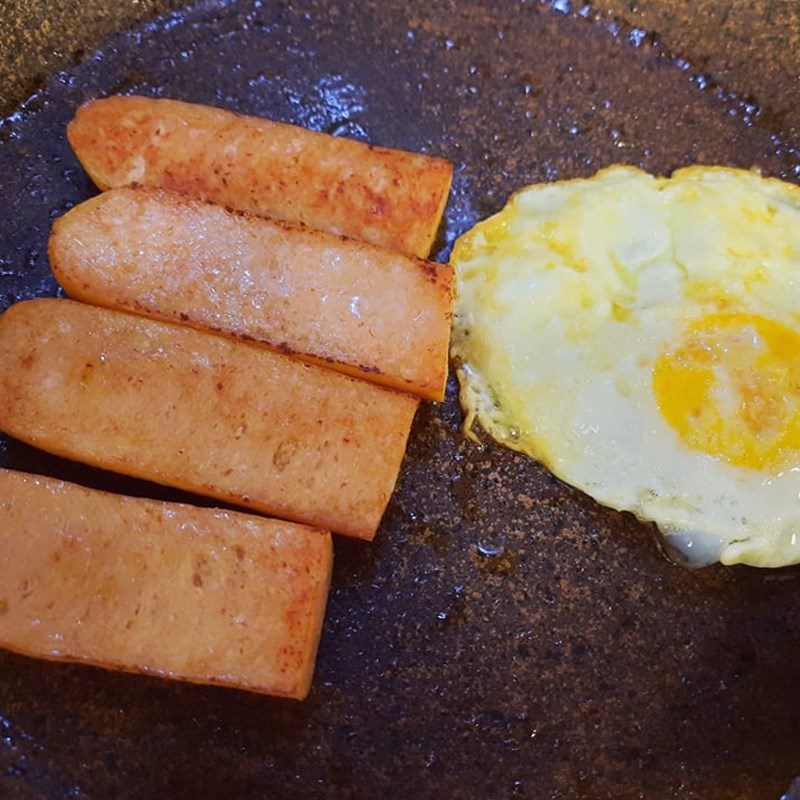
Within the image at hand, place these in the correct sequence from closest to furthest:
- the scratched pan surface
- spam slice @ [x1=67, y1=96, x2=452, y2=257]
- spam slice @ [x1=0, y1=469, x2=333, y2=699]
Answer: spam slice @ [x1=0, y1=469, x2=333, y2=699]
the scratched pan surface
spam slice @ [x1=67, y1=96, x2=452, y2=257]

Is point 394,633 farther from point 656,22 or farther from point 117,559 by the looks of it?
point 656,22

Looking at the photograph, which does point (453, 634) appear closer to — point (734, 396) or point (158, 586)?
point (158, 586)

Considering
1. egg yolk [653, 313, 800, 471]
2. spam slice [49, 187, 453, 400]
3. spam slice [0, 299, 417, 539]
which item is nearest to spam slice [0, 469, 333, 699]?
spam slice [0, 299, 417, 539]

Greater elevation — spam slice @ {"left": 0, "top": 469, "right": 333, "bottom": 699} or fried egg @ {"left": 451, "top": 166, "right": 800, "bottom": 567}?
fried egg @ {"left": 451, "top": 166, "right": 800, "bottom": 567}

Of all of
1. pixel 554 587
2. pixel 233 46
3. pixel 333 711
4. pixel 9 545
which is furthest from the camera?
pixel 233 46

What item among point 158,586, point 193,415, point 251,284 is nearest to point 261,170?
point 251,284

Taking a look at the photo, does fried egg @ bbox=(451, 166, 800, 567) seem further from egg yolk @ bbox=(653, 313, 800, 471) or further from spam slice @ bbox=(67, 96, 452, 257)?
spam slice @ bbox=(67, 96, 452, 257)

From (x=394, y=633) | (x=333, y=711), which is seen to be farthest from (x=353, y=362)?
(x=333, y=711)

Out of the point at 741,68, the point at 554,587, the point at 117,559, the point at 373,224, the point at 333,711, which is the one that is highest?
the point at 741,68

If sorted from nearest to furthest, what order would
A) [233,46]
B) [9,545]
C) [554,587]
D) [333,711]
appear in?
1. [9,545]
2. [333,711]
3. [554,587]
4. [233,46]
